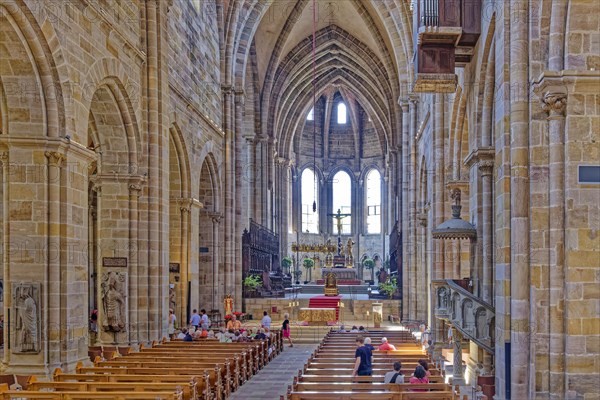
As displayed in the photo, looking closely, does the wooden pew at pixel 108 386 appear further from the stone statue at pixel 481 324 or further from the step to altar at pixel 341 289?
the step to altar at pixel 341 289

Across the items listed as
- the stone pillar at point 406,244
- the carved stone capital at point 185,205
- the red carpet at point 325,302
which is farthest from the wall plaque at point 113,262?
the red carpet at point 325,302

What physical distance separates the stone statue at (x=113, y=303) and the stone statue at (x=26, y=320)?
4863 mm

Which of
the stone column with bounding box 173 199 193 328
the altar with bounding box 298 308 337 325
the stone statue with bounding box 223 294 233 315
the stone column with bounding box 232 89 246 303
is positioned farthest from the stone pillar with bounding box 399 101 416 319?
the stone column with bounding box 173 199 193 328

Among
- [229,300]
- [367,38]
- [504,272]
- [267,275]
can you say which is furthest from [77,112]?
[367,38]

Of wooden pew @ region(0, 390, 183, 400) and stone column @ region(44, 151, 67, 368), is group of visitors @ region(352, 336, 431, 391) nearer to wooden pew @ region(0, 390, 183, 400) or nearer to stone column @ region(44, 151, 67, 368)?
wooden pew @ region(0, 390, 183, 400)

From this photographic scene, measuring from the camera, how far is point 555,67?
9.84 m

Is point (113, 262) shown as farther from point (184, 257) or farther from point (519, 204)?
point (519, 204)

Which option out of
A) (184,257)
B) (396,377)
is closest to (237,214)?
(184,257)

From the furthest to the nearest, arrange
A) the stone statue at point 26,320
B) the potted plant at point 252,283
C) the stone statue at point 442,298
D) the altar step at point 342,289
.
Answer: the altar step at point 342,289 → the potted plant at point 252,283 → the stone statue at point 442,298 → the stone statue at point 26,320

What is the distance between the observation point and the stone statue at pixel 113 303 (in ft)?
59.7

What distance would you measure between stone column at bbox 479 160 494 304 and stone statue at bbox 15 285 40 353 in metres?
8.61

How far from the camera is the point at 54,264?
1360 cm

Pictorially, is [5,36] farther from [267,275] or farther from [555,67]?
[267,275]

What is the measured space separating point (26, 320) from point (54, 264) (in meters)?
1.16
